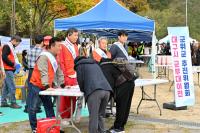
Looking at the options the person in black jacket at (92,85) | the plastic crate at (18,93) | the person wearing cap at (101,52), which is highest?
the person wearing cap at (101,52)

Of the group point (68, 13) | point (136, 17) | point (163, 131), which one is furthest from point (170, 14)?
point (163, 131)

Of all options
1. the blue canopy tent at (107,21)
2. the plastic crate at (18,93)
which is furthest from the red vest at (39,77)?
the blue canopy tent at (107,21)

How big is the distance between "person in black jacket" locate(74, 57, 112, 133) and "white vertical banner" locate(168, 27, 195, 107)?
415 cm

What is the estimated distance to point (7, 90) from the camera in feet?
36.4

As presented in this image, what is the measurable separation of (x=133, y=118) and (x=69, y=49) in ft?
7.99

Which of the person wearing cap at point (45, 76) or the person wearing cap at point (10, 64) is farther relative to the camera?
the person wearing cap at point (10, 64)

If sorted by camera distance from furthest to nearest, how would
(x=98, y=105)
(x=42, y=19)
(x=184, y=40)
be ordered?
(x=42, y=19), (x=184, y=40), (x=98, y=105)

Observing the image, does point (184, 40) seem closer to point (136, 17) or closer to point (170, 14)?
point (136, 17)

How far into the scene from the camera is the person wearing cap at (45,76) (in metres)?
7.33

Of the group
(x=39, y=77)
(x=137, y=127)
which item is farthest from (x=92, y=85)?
(x=137, y=127)

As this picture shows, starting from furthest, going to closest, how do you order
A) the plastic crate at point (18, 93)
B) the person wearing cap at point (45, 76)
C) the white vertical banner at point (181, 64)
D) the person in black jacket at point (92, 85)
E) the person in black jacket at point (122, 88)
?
the plastic crate at point (18, 93) → the white vertical banner at point (181, 64) → the person in black jacket at point (122, 88) → the person wearing cap at point (45, 76) → the person in black jacket at point (92, 85)

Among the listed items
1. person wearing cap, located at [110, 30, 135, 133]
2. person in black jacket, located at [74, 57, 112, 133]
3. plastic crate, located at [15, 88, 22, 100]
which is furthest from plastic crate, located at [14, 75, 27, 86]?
person in black jacket, located at [74, 57, 112, 133]

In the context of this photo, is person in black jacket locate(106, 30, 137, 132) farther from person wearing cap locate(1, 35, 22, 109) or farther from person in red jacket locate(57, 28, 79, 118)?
person wearing cap locate(1, 35, 22, 109)

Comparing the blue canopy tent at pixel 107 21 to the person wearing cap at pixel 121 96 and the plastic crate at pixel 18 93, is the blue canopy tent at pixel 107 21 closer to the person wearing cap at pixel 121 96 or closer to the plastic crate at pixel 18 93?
the plastic crate at pixel 18 93
